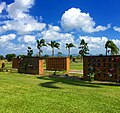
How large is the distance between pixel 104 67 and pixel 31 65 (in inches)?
390

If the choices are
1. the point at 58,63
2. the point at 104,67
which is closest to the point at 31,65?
the point at 58,63

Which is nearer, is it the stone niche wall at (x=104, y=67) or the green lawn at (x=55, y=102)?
the green lawn at (x=55, y=102)

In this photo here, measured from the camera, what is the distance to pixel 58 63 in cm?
3559

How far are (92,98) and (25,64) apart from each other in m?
18.0

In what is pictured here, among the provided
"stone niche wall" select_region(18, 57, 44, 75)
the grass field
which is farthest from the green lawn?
"stone niche wall" select_region(18, 57, 44, 75)

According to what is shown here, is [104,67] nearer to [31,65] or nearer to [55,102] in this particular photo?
[31,65]

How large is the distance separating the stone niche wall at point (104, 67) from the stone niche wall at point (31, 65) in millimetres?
6335

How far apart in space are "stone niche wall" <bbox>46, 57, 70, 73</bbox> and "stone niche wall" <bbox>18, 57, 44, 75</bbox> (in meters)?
6.17

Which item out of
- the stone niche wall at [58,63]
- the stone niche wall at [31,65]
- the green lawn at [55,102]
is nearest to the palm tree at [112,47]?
the stone niche wall at [58,63]

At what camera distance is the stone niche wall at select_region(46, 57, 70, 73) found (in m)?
34.2

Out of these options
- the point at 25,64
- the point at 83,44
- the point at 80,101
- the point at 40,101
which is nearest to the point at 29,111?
the point at 40,101

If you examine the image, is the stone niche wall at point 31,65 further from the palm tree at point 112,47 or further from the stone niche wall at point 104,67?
the palm tree at point 112,47

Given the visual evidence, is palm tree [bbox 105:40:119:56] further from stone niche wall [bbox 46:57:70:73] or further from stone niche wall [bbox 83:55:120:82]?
stone niche wall [bbox 83:55:120:82]

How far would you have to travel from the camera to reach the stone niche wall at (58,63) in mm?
34244
